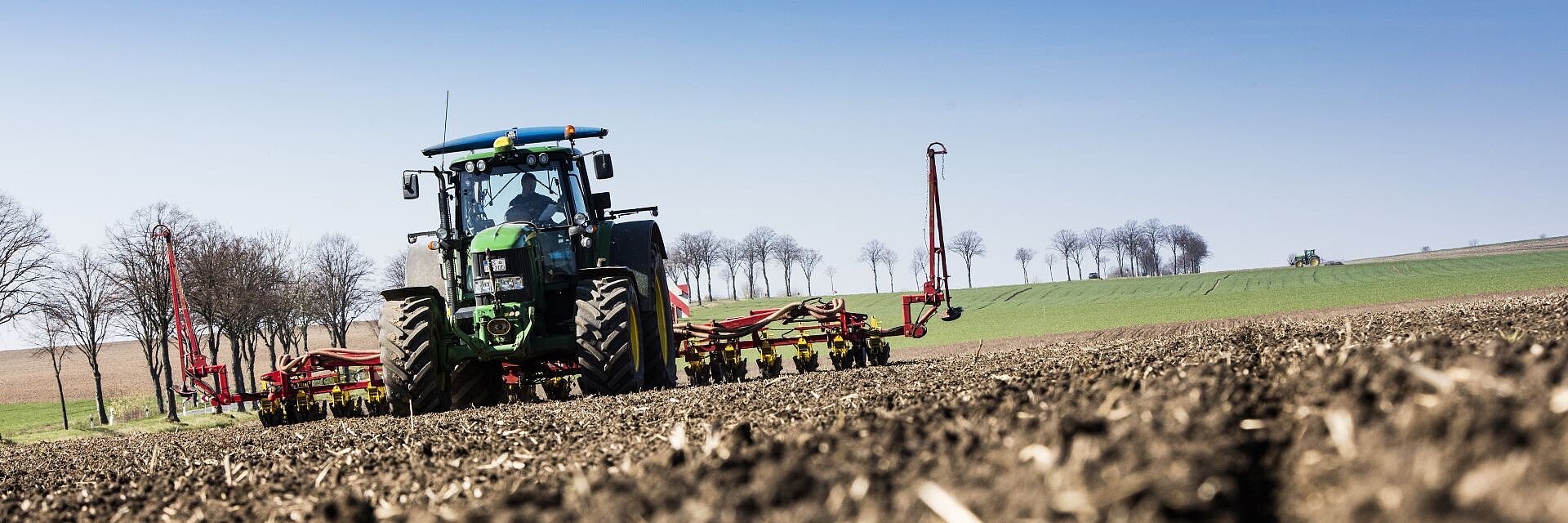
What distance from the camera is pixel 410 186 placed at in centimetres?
1080

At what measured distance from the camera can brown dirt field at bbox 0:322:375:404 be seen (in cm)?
4425

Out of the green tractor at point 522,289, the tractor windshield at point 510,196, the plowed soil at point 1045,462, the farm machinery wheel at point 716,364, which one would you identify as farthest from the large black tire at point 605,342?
the farm machinery wheel at point 716,364

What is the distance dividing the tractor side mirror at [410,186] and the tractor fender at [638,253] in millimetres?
2067

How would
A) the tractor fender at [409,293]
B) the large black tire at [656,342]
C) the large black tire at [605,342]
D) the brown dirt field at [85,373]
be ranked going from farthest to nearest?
1. the brown dirt field at [85,373]
2. the large black tire at [656,342]
3. the tractor fender at [409,293]
4. the large black tire at [605,342]

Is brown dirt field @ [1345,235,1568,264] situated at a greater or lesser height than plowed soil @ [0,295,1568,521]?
lesser

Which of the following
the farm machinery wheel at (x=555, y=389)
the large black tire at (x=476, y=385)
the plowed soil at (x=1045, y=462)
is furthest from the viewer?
the farm machinery wheel at (x=555, y=389)

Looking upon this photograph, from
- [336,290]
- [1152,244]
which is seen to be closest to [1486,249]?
[1152,244]

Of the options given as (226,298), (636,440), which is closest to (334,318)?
(226,298)

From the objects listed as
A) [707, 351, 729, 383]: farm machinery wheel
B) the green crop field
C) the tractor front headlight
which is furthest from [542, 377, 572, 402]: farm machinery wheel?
the green crop field

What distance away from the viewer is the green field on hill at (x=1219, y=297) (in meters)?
36.7

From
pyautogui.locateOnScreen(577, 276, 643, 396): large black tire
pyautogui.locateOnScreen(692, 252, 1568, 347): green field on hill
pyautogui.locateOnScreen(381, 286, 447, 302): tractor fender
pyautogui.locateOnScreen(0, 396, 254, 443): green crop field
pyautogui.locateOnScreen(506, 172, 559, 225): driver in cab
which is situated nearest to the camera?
pyautogui.locateOnScreen(577, 276, 643, 396): large black tire

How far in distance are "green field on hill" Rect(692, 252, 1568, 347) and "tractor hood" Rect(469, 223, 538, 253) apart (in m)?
24.7

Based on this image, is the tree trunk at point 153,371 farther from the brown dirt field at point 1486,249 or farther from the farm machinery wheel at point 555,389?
the brown dirt field at point 1486,249

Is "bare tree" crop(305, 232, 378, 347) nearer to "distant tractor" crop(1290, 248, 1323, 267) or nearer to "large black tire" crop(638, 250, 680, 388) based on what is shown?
"large black tire" crop(638, 250, 680, 388)
